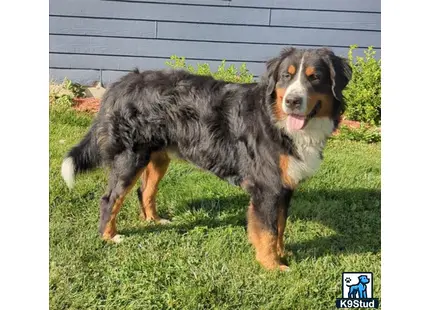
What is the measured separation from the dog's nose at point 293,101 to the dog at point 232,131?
4 centimetres

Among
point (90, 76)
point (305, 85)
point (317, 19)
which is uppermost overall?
point (317, 19)

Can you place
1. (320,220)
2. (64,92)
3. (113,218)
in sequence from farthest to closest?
(320,220) → (113,218) → (64,92)

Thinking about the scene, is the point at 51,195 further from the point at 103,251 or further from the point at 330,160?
the point at 330,160

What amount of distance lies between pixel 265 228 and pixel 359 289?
0.80 metres

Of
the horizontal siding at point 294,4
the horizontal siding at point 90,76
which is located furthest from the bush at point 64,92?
the horizontal siding at point 294,4

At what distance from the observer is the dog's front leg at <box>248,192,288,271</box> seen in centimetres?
348

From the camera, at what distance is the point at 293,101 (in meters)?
3.06

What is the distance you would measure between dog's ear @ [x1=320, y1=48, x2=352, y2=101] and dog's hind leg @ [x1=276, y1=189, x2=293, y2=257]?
0.82 meters

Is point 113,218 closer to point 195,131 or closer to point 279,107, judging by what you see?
point 195,131

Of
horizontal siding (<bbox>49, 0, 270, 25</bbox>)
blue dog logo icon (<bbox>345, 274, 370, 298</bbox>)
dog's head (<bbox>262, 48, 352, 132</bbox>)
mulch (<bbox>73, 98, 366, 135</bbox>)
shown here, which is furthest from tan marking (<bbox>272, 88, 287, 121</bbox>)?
blue dog logo icon (<bbox>345, 274, 370, 298</bbox>)

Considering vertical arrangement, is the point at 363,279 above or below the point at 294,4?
below

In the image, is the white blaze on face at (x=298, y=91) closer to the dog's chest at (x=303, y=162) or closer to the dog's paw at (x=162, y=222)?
the dog's chest at (x=303, y=162)

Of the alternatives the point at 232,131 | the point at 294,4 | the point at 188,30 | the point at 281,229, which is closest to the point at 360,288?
the point at 281,229

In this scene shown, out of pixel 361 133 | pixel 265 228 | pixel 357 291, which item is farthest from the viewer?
pixel 361 133
